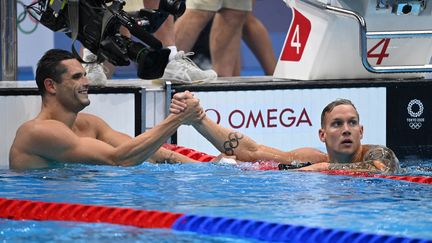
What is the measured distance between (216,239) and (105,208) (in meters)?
0.55

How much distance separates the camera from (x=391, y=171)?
5.54 m

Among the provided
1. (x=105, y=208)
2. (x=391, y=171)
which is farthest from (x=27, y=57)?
(x=105, y=208)

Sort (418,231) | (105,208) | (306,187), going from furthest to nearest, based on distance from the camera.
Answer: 1. (306,187)
2. (105,208)
3. (418,231)

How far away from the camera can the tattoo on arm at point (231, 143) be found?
6.04 meters

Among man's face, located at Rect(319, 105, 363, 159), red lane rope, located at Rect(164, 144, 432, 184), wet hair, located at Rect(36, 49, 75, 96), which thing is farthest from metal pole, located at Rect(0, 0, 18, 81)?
man's face, located at Rect(319, 105, 363, 159)

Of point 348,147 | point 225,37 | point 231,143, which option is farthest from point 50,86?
point 225,37

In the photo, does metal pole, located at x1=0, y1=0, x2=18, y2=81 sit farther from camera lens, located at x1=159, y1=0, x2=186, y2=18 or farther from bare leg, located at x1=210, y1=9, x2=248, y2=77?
bare leg, located at x1=210, y1=9, x2=248, y2=77

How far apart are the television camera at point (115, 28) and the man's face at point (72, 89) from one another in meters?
0.11

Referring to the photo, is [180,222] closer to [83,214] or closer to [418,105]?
[83,214]

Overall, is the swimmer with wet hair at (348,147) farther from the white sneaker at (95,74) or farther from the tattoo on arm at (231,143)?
the white sneaker at (95,74)

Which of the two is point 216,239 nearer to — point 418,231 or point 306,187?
point 418,231

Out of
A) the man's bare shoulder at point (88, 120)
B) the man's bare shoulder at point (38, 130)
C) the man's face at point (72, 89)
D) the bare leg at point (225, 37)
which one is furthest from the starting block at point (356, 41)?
the man's bare shoulder at point (38, 130)

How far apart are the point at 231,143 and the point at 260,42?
7.39 feet

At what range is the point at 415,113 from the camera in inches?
266
